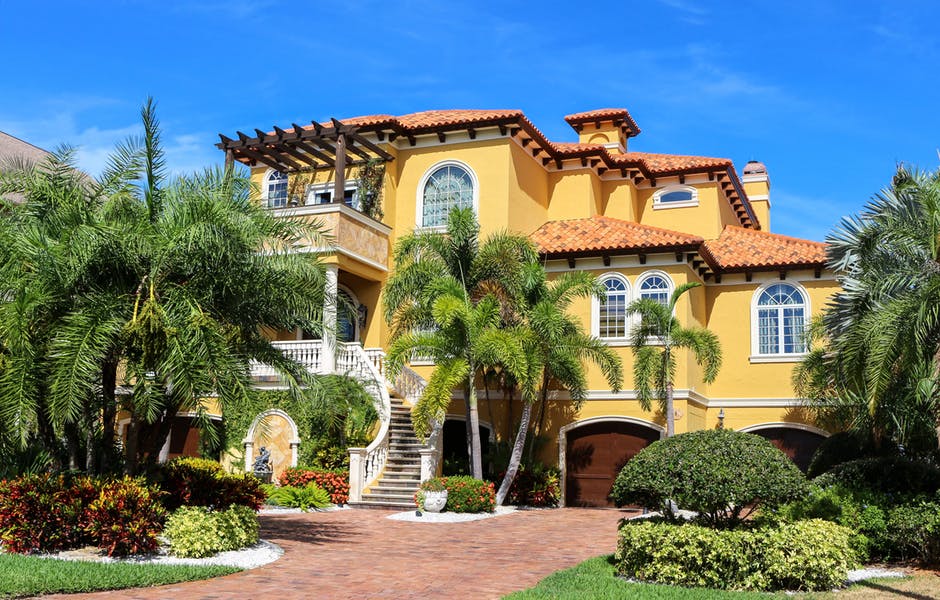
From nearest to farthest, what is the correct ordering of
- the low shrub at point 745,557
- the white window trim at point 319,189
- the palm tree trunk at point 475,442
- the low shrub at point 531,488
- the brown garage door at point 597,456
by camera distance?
the low shrub at point 745,557 → the palm tree trunk at point 475,442 → the low shrub at point 531,488 → the brown garage door at point 597,456 → the white window trim at point 319,189

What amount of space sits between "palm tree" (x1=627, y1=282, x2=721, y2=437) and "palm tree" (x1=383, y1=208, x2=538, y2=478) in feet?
10.1

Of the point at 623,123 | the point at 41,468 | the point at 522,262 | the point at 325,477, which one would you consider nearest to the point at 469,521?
the point at 325,477

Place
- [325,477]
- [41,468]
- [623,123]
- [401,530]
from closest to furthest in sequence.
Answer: [41,468], [401,530], [325,477], [623,123]

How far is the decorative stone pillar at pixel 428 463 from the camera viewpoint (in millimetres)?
22163

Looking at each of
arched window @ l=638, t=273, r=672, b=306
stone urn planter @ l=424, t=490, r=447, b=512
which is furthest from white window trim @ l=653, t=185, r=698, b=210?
stone urn planter @ l=424, t=490, r=447, b=512

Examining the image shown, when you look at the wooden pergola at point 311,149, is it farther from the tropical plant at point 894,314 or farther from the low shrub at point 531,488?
the tropical plant at point 894,314

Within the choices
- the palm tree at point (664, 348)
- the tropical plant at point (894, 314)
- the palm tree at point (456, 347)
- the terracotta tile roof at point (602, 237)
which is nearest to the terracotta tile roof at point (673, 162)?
the terracotta tile roof at point (602, 237)

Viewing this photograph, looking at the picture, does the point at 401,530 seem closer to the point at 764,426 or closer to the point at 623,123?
the point at 764,426

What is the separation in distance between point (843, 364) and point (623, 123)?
1999 cm

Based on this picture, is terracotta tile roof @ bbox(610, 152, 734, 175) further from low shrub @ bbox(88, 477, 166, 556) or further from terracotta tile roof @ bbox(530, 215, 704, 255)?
low shrub @ bbox(88, 477, 166, 556)

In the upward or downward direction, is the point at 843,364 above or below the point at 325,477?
above

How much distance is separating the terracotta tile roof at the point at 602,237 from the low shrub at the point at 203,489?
1266 cm

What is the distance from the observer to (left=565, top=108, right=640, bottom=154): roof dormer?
107ft

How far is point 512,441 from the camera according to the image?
24.5 m
